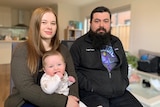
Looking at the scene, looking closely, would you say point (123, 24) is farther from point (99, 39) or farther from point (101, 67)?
point (101, 67)

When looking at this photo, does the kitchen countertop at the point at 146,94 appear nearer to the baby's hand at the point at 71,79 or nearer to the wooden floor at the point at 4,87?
the baby's hand at the point at 71,79

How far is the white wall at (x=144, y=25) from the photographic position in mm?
3264

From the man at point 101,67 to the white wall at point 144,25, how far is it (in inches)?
78.7

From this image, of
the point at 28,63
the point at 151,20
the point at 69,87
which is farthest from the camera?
the point at 151,20

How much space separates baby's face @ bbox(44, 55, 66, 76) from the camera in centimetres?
115

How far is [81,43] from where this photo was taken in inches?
62.9

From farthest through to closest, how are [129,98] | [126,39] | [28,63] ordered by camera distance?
1. [126,39]
2. [129,98]
3. [28,63]

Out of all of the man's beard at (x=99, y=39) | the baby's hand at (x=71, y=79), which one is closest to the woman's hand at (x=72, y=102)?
the baby's hand at (x=71, y=79)

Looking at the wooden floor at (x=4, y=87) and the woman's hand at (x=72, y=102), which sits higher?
the woman's hand at (x=72, y=102)

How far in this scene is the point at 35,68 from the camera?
3.76 ft

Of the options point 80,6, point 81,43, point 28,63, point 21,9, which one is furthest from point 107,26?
point 21,9

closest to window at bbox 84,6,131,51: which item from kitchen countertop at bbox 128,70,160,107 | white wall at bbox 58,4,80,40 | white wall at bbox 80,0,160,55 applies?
white wall at bbox 80,0,160,55

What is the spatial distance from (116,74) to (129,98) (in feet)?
0.82

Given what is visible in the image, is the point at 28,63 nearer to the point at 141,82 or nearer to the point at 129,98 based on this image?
the point at 129,98
